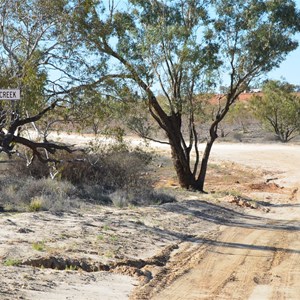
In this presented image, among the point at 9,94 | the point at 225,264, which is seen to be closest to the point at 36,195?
the point at 9,94

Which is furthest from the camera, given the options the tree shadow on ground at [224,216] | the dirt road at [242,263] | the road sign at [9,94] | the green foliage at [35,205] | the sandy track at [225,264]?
the tree shadow on ground at [224,216]

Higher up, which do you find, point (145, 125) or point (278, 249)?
point (145, 125)

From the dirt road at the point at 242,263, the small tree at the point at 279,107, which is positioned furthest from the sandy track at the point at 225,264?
the small tree at the point at 279,107

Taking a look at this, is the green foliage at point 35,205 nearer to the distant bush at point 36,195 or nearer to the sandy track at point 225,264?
the distant bush at point 36,195

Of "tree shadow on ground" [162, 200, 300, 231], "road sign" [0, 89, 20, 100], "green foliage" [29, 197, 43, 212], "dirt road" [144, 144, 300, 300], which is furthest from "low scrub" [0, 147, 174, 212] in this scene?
"road sign" [0, 89, 20, 100]

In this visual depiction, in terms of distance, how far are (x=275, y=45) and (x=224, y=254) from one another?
12992 millimetres

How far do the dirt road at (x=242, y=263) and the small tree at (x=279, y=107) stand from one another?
4513 centimetres

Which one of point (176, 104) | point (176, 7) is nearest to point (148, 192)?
point (176, 104)

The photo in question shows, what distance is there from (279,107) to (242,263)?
180ft

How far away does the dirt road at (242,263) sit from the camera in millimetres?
8984

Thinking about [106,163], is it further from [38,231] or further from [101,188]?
[38,231]

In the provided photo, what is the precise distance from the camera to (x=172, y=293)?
8.77 m

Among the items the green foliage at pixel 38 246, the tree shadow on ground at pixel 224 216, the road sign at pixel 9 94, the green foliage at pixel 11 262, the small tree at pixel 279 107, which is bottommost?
the tree shadow on ground at pixel 224 216

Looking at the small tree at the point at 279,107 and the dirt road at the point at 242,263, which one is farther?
the small tree at the point at 279,107
